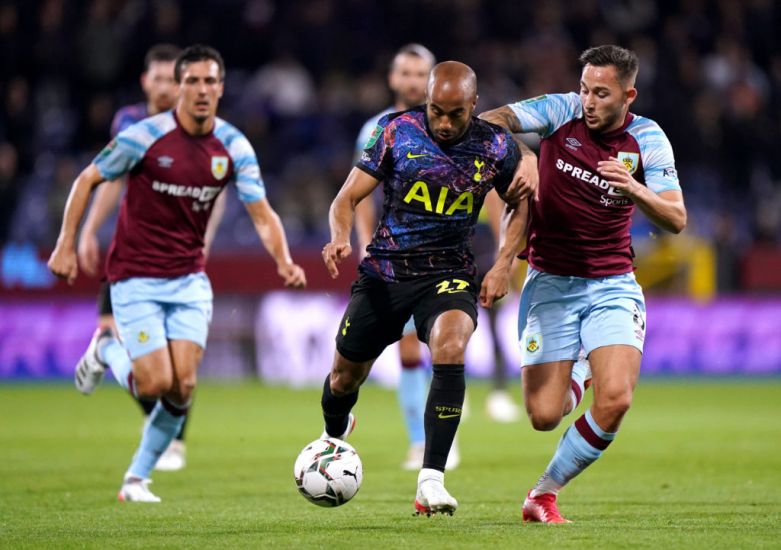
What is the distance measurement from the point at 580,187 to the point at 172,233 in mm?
2771

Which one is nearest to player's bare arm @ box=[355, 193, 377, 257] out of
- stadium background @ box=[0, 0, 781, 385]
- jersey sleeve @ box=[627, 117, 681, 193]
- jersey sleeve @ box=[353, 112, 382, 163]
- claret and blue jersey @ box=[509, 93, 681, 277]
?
jersey sleeve @ box=[353, 112, 382, 163]

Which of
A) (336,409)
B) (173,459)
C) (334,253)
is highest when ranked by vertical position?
→ (334,253)

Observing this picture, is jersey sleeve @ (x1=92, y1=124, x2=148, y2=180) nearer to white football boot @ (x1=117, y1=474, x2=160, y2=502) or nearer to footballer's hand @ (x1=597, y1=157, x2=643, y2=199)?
white football boot @ (x1=117, y1=474, x2=160, y2=502)

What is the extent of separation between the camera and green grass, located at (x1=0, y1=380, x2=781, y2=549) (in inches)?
251

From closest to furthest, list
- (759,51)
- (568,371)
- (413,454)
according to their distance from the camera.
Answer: (568,371), (413,454), (759,51)

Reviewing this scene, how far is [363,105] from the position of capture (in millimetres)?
20359

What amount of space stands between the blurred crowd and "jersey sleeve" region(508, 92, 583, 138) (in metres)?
11.4

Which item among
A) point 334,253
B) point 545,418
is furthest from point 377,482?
point 334,253

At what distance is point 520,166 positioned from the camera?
23.3 ft

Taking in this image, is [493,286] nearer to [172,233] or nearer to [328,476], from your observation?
[328,476]

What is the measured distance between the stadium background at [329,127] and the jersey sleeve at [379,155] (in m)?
10.1

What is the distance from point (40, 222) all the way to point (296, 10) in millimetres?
5572

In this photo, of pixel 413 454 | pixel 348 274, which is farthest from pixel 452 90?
pixel 348 274

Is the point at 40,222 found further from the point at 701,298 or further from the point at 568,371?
the point at 568,371
